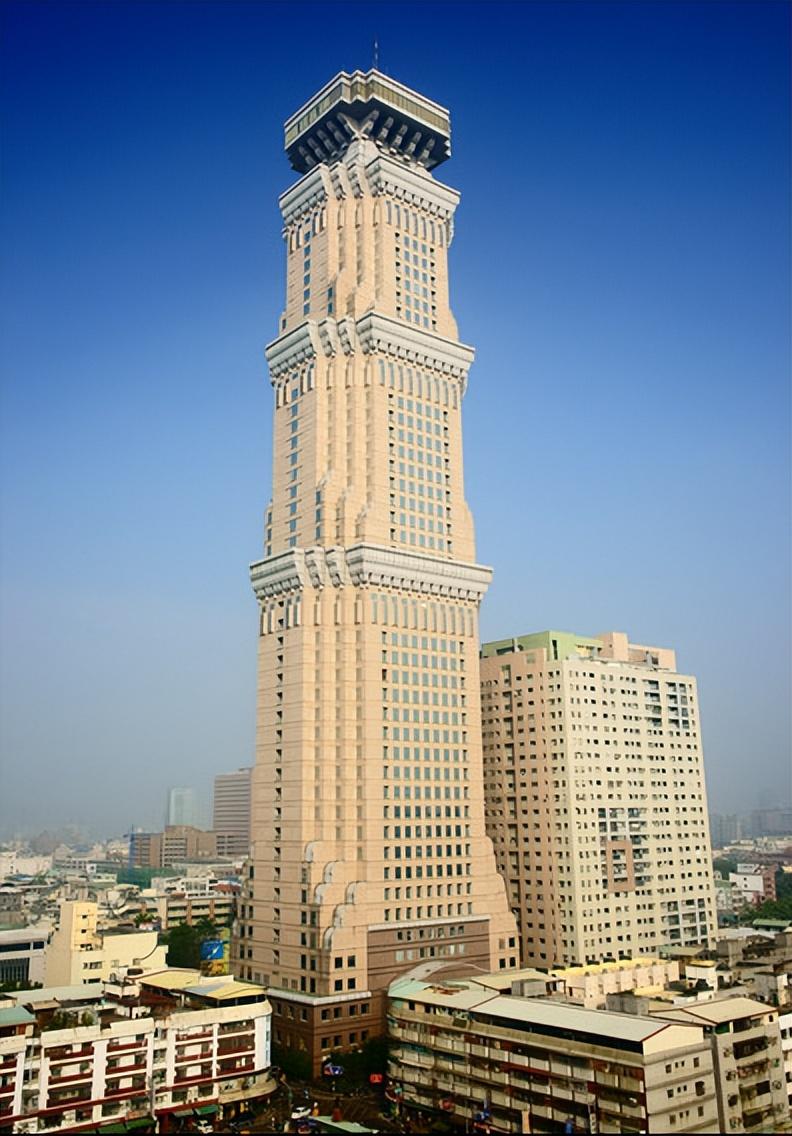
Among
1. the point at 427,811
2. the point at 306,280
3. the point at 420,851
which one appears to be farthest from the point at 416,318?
the point at 420,851

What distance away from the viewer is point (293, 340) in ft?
Result: 480

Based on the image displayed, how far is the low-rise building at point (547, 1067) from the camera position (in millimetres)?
78688

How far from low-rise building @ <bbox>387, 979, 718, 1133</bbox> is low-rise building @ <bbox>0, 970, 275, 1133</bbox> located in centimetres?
1585

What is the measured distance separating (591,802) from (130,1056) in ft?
284

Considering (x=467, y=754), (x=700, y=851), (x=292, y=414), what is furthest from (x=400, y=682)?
(x=700, y=851)

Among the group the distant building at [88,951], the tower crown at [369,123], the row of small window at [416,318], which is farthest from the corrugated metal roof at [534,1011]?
the tower crown at [369,123]

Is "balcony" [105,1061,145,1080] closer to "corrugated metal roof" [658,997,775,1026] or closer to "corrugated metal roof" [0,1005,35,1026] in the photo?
"corrugated metal roof" [0,1005,35,1026]

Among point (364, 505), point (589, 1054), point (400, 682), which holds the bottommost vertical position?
point (589, 1054)

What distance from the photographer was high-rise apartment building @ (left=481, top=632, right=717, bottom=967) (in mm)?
153250

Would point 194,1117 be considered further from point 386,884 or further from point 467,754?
point 467,754

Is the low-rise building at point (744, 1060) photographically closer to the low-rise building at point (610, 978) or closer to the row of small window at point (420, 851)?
the low-rise building at point (610, 978)

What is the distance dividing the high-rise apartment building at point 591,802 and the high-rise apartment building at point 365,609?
73.9 ft

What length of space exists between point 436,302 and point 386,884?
3408 inches

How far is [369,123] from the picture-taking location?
5965 inches
